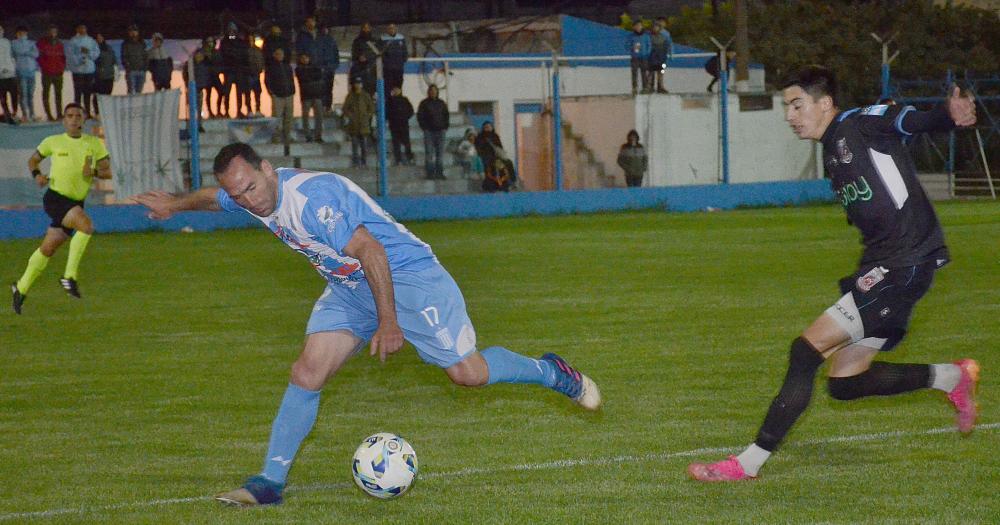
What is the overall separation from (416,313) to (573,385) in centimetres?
116

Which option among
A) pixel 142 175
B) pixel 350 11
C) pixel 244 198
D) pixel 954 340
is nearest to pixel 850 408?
pixel 954 340

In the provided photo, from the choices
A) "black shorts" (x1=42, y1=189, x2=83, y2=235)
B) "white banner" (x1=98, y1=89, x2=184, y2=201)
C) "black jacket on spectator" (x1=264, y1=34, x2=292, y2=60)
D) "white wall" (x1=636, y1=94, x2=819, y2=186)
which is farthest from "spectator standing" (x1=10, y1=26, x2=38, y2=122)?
"white wall" (x1=636, y1=94, x2=819, y2=186)

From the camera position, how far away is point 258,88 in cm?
2581

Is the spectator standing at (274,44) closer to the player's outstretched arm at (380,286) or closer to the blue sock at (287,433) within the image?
the blue sock at (287,433)

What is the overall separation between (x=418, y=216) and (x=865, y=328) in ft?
65.0

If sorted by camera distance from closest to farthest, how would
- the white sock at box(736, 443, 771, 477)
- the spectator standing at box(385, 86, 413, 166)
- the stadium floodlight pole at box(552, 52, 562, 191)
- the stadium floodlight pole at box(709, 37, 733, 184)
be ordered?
the white sock at box(736, 443, 771, 477) < the spectator standing at box(385, 86, 413, 166) < the stadium floodlight pole at box(552, 52, 562, 191) < the stadium floodlight pole at box(709, 37, 733, 184)

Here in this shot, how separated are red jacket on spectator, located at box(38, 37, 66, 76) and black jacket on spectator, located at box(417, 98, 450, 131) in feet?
21.0

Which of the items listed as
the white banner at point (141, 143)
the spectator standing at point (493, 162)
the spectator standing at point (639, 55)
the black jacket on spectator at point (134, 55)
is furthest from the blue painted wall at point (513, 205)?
the spectator standing at point (639, 55)

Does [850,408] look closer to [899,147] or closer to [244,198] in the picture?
[899,147]

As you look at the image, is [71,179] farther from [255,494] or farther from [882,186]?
[882,186]

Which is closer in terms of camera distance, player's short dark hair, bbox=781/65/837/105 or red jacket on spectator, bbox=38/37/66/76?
player's short dark hair, bbox=781/65/837/105

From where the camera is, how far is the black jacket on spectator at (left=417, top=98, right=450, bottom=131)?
26.2 meters

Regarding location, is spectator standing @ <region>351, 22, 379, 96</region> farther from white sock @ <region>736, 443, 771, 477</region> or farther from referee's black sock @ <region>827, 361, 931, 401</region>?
white sock @ <region>736, 443, 771, 477</region>

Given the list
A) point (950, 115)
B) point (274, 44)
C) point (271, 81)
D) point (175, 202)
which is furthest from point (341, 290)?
point (274, 44)
